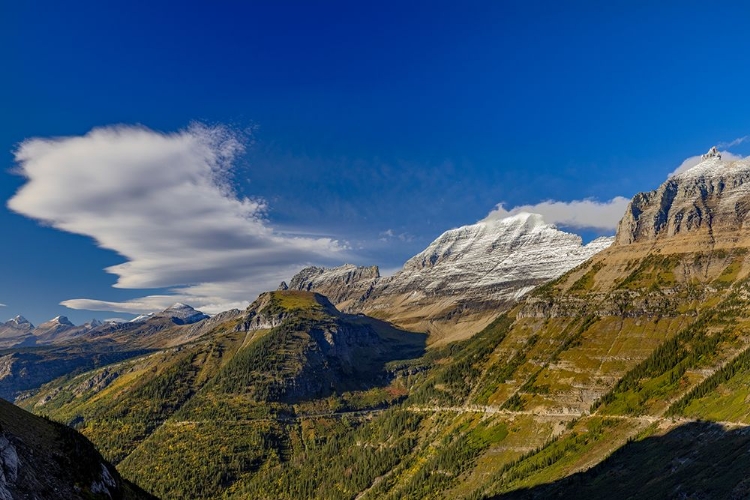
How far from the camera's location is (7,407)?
320ft

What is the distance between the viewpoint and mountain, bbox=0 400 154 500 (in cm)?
6856

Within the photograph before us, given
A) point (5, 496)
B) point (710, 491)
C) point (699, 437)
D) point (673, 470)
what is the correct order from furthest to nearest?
point (699, 437) < point (673, 470) < point (710, 491) < point (5, 496)

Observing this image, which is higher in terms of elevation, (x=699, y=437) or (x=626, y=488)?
(x=699, y=437)

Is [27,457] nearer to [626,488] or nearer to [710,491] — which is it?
[710,491]

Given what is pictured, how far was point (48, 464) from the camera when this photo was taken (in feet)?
269

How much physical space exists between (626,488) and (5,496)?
197m

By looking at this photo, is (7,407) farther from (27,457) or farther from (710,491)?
→ (710,491)

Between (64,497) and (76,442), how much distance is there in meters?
22.8

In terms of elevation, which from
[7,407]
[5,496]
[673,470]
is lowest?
[673,470]

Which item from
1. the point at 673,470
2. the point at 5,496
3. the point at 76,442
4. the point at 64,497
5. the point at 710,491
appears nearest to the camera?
the point at 5,496

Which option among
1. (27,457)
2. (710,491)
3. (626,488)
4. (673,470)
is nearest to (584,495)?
(626,488)

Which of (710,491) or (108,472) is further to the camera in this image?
(710,491)

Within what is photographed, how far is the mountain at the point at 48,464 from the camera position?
225 feet

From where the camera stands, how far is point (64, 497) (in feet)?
249
